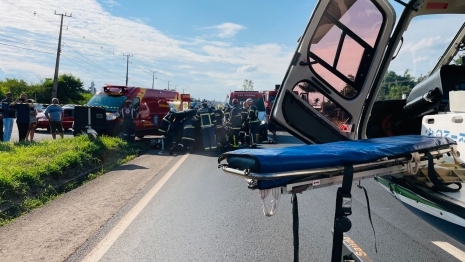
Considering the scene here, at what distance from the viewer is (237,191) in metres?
6.80

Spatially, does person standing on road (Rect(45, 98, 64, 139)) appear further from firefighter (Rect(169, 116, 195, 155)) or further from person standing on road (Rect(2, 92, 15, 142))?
firefighter (Rect(169, 116, 195, 155))

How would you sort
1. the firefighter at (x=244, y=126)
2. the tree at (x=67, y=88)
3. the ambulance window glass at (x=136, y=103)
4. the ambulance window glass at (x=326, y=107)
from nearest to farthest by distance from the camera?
the ambulance window glass at (x=326, y=107)
the firefighter at (x=244, y=126)
the ambulance window glass at (x=136, y=103)
the tree at (x=67, y=88)

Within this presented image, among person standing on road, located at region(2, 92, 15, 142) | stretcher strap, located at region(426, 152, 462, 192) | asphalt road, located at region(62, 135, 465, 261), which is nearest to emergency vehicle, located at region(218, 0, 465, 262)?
stretcher strap, located at region(426, 152, 462, 192)

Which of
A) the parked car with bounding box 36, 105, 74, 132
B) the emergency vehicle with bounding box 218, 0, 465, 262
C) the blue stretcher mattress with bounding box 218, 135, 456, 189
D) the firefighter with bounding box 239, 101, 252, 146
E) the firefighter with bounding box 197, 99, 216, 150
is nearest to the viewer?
the blue stretcher mattress with bounding box 218, 135, 456, 189

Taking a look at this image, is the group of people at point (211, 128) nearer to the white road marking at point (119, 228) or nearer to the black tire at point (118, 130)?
the black tire at point (118, 130)

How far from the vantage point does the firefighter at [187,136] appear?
1245cm

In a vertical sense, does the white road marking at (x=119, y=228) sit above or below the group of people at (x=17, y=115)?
below

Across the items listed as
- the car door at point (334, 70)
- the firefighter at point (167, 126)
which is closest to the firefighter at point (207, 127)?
the firefighter at point (167, 126)

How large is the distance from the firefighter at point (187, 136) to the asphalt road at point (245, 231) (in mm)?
5783

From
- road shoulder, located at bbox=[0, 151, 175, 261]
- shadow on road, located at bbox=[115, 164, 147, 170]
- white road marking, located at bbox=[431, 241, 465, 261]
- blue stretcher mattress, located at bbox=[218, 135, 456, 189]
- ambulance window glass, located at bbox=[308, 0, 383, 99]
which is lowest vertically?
road shoulder, located at bbox=[0, 151, 175, 261]

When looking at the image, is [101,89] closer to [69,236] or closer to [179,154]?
[179,154]

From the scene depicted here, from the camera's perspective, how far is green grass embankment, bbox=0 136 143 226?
229 inches

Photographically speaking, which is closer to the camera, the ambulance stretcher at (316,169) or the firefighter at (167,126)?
the ambulance stretcher at (316,169)

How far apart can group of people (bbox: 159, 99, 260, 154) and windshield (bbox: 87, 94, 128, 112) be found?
2793 millimetres
